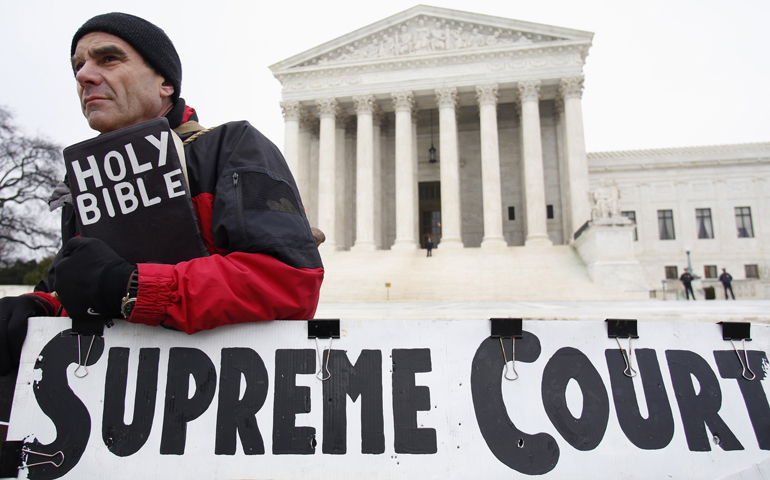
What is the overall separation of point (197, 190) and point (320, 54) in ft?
105

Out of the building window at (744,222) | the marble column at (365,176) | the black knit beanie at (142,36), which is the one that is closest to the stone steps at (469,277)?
the marble column at (365,176)

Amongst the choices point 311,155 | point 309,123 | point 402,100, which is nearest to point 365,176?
point 402,100

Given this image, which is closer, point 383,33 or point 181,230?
point 181,230

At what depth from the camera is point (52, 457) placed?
1.88m

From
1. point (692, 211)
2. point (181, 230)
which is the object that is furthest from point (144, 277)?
point (692, 211)

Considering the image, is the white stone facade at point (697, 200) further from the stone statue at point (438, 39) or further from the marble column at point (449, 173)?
the stone statue at point (438, 39)

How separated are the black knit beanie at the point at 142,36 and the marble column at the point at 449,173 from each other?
25491mm

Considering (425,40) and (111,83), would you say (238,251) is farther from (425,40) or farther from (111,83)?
(425,40)

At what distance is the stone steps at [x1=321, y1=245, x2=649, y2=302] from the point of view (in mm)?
19844

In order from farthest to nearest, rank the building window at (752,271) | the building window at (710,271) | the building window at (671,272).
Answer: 1. the building window at (671,272)
2. the building window at (710,271)
3. the building window at (752,271)

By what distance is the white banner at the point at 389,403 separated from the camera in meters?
1.88

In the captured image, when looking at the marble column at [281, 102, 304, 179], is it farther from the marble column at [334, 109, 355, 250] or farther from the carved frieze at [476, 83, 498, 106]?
the carved frieze at [476, 83, 498, 106]

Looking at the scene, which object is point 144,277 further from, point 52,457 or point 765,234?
point 765,234

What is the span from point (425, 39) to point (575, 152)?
11985 millimetres
